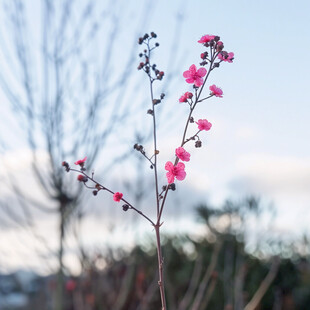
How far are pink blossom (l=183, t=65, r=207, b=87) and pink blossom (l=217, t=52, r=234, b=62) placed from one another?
8 centimetres

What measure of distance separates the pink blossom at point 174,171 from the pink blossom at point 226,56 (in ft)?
1.49

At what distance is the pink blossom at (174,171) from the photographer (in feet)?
6.81

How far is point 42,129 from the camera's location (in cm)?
549

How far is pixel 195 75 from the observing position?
220cm

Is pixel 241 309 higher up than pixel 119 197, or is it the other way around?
pixel 241 309

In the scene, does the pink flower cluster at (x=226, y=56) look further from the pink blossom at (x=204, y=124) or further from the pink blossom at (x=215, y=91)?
the pink blossom at (x=204, y=124)

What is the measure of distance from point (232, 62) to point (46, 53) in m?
3.71

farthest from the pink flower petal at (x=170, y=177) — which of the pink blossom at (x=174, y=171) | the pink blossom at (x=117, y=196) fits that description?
the pink blossom at (x=117, y=196)

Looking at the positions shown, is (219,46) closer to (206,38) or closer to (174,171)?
(206,38)

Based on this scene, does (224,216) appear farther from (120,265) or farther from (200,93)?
(200,93)

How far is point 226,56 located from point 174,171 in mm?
491

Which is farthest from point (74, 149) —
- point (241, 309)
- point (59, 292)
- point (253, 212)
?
point (253, 212)

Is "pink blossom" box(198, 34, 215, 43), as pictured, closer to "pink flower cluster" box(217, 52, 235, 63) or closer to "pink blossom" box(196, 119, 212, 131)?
"pink flower cluster" box(217, 52, 235, 63)

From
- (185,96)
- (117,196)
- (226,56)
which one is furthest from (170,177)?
(226,56)
